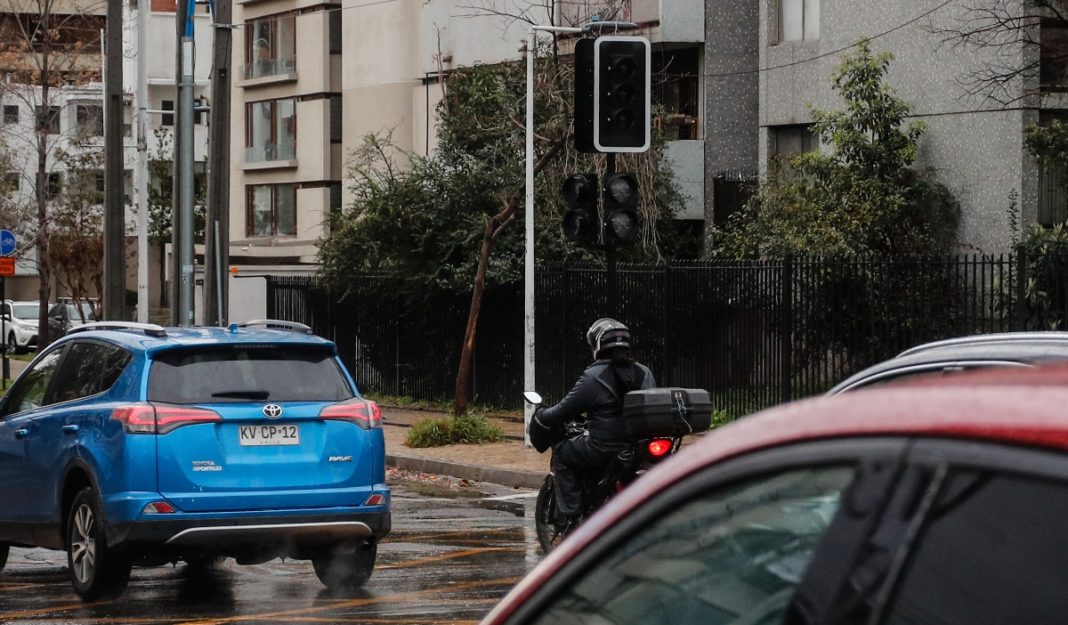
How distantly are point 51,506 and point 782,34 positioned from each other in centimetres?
2142

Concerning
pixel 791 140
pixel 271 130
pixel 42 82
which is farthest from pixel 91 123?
pixel 791 140

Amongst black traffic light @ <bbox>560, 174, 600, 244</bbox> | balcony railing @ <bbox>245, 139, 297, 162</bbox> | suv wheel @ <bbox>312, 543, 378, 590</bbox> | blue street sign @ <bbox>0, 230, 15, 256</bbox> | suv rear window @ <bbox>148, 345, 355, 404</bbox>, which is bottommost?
suv wheel @ <bbox>312, 543, 378, 590</bbox>

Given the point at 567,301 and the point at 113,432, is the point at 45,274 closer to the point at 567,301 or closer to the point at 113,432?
the point at 567,301

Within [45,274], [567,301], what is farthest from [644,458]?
[45,274]

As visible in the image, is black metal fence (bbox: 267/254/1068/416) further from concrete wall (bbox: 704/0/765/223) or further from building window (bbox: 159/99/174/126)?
building window (bbox: 159/99/174/126)

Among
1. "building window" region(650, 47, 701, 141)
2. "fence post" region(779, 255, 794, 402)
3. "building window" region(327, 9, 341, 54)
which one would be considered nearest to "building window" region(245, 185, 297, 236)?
"building window" region(327, 9, 341, 54)

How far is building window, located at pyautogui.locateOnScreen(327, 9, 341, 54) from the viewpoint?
158 ft

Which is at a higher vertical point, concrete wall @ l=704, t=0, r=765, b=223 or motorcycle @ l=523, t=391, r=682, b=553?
concrete wall @ l=704, t=0, r=765, b=223

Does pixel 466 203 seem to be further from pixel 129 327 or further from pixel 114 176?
pixel 129 327

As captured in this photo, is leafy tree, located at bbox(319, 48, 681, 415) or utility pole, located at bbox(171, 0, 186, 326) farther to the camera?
leafy tree, located at bbox(319, 48, 681, 415)

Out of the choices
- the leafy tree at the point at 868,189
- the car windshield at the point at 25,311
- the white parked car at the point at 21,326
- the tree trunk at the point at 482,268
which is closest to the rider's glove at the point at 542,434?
the tree trunk at the point at 482,268

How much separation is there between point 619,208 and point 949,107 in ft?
35.3

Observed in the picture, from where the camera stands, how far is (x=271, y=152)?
167ft

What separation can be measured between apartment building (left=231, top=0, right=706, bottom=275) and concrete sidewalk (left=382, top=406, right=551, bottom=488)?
1729cm
